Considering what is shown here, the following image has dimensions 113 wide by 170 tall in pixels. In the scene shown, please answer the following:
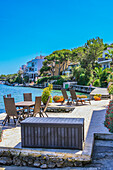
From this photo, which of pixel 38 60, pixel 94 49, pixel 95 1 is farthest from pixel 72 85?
pixel 38 60

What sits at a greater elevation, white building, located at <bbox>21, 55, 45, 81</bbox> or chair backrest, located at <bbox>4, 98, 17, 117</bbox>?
white building, located at <bbox>21, 55, 45, 81</bbox>

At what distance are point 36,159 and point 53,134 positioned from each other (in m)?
0.70

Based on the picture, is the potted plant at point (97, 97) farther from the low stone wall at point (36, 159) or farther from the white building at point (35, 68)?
the white building at point (35, 68)

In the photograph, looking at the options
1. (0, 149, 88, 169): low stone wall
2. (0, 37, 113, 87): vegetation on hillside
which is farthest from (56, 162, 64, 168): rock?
(0, 37, 113, 87): vegetation on hillside

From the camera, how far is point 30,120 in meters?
5.52

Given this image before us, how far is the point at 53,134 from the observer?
17.0ft

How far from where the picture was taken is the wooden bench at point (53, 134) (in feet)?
16.8

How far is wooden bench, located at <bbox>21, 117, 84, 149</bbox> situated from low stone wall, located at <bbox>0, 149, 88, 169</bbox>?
12.2 inches

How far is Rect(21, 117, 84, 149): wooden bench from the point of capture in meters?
5.11

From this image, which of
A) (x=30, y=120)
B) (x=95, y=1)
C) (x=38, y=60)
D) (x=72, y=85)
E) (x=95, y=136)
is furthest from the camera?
(x=38, y=60)

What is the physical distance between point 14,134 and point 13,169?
2033mm

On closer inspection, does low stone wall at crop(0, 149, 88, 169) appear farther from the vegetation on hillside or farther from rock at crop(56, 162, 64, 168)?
the vegetation on hillside

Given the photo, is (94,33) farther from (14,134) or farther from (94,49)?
(14,134)

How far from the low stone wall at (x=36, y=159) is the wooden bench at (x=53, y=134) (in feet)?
1.01
